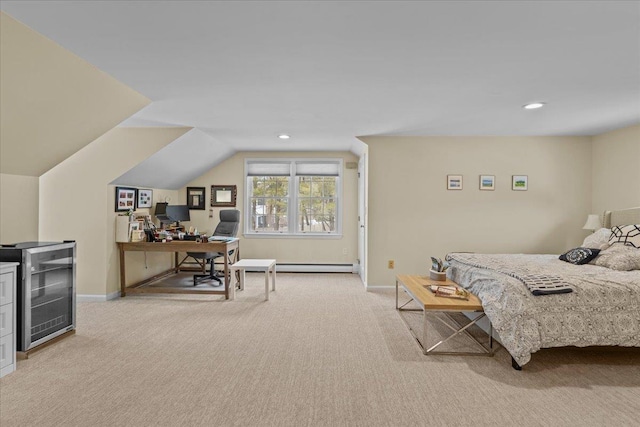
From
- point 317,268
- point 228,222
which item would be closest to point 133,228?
point 228,222

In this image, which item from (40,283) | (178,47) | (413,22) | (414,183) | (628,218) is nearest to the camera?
(413,22)

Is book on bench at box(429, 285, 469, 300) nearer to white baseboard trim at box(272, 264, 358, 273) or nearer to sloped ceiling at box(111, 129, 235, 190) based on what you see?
white baseboard trim at box(272, 264, 358, 273)

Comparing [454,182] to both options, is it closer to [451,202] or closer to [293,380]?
[451,202]

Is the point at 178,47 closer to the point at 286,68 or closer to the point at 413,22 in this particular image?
the point at 286,68

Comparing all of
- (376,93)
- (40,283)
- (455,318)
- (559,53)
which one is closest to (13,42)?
(40,283)

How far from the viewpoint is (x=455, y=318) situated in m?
4.08

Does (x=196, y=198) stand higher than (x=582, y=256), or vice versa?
(x=196, y=198)

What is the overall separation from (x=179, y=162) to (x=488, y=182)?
4778 mm

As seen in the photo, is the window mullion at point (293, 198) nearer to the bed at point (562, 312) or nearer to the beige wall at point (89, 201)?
the beige wall at point (89, 201)

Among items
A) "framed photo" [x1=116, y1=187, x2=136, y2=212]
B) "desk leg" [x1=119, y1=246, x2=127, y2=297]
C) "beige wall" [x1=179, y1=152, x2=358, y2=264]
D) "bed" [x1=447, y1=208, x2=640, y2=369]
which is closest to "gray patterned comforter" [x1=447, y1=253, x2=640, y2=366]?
"bed" [x1=447, y1=208, x2=640, y2=369]

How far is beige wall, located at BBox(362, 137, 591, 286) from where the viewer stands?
5465 millimetres

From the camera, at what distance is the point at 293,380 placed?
8.63 feet

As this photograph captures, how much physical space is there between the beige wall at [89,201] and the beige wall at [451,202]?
11.7 ft

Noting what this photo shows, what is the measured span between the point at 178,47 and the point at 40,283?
2488mm
